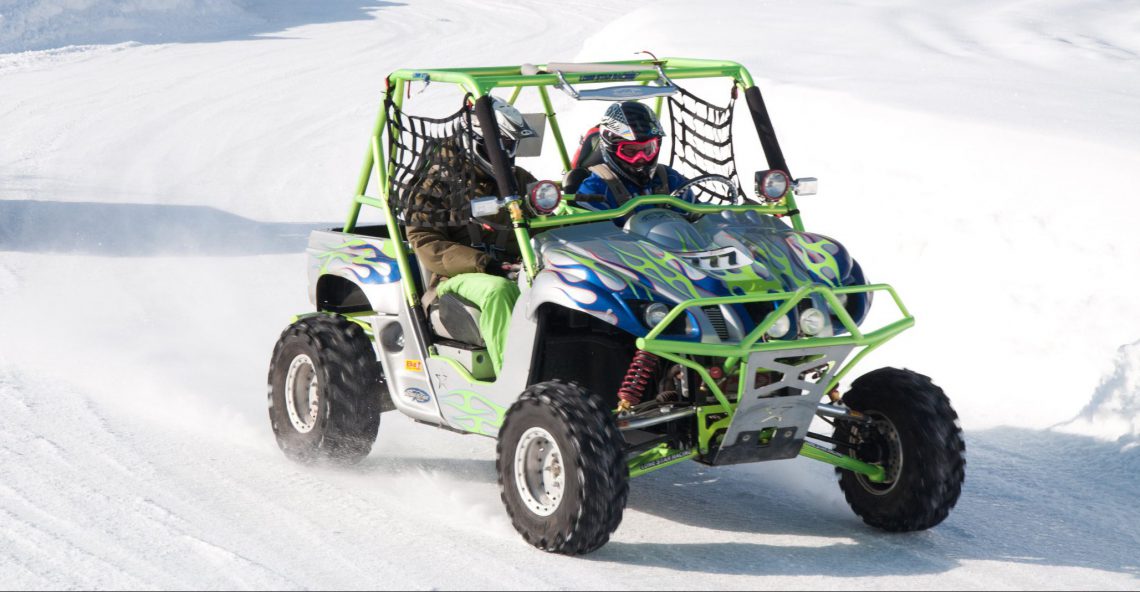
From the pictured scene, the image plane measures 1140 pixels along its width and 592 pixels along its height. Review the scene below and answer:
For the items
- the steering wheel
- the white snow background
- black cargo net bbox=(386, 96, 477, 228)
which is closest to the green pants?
black cargo net bbox=(386, 96, 477, 228)

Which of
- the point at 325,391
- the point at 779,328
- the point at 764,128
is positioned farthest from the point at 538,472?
the point at 764,128

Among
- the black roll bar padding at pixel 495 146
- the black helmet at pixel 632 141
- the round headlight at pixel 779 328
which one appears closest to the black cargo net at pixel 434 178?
the black roll bar padding at pixel 495 146

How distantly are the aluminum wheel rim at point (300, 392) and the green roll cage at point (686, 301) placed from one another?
2.69ft

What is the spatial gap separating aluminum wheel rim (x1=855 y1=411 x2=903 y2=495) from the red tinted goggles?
1.64m

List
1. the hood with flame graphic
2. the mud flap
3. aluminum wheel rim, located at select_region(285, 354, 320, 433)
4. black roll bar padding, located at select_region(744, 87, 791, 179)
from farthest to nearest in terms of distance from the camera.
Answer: aluminum wheel rim, located at select_region(285, 354, 320, 433)
black roll bar padding, located at select_region(744, 87, 791, 179)
the hood with flame graphic
the mud flap

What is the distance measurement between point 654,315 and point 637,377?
41 cm

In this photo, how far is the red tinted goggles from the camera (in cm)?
711

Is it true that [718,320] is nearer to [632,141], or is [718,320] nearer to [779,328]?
[779,328]

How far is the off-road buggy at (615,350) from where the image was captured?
19.7 feet

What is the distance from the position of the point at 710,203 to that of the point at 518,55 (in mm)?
20847

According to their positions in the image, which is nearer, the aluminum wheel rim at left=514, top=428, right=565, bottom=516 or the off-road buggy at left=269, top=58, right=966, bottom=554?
the off-road buggy at left=269, top=58, right=966, bottom=554

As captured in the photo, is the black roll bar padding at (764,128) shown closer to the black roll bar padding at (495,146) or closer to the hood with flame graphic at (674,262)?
the hood with flame graphic at (674,262)

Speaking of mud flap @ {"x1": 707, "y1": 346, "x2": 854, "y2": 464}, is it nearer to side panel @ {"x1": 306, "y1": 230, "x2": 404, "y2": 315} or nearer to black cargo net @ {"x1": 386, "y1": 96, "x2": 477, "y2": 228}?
black cargo net @ {"x1": 386, "y1": 96, "x2": 477, "y2": 228}

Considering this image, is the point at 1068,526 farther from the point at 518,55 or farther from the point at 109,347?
the point at 518,55
